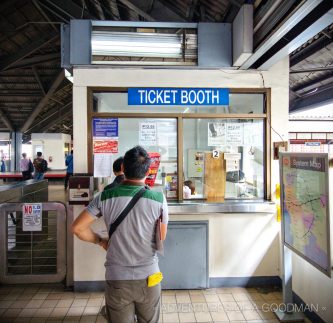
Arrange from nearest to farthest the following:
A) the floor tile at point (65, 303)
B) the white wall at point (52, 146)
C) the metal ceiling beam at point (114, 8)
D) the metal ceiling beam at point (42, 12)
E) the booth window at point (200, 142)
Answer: the floor tile at point (65, 303) → the booth window at point (200, 142) → the metal ceiling beam at point (114, 8) → the metal ceiling beam at point (42, 12) → the white wall at point (52, 146)

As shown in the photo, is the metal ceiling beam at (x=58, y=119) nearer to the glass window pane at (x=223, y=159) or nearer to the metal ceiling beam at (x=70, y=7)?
the metal ceiling beam at (x=70, y=7)

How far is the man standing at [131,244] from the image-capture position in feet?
5.38

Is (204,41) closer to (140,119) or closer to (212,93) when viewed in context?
(212,93)

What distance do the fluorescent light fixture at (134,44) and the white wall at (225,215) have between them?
195mm

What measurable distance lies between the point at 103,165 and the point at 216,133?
137cm

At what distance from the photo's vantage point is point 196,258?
3.18 m

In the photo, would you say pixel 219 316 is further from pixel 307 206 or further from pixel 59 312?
pixel 59 312

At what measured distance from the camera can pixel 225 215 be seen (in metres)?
3.26

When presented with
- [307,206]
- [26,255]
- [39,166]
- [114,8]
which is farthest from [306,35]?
[39,166]

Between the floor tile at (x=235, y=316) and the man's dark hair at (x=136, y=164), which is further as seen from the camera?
the floor tile at (x=235, y=316)

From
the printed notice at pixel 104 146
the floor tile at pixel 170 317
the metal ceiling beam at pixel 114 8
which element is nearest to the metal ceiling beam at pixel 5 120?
the metal ceiling beam at pixel 114 8

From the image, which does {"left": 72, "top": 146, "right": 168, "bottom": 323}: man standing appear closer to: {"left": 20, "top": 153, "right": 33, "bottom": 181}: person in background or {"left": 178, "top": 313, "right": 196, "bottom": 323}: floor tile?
{"left": 178, "top": 313, "right": 196, "bottom": 323}: floor tile

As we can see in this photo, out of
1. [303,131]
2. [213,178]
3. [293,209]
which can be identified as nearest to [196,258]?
[213,178]

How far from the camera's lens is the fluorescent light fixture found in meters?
3.04
